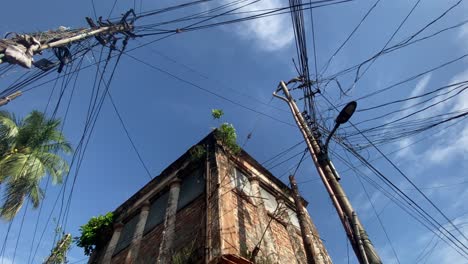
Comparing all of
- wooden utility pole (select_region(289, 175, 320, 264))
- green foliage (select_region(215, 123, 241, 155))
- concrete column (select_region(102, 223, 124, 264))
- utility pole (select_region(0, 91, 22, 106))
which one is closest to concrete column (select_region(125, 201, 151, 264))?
concrete column (select_region(102, 223, 124, 264))

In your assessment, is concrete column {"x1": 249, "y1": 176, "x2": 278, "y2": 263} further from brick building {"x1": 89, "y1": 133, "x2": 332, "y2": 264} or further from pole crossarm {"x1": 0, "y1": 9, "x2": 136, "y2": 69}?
pole crossarm {"x1": 0, "y1": 9, "x2": 136, "y2": 69}

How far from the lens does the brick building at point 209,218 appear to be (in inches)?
271

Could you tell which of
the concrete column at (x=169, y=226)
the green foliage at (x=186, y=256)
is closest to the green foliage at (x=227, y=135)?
the concrete column at (x=169, y=226)

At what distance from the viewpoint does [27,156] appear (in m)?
11.6

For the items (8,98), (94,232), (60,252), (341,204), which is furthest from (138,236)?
(341,204)

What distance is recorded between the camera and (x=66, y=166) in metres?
13.5

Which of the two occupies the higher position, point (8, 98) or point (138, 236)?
point (8, 98)

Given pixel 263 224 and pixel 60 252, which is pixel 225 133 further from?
pixel 60 252

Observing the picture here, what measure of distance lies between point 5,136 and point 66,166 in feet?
8.65

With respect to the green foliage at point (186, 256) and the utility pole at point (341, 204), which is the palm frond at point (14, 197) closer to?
the green foliage at point (186, 256)

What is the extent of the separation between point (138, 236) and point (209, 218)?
3.44 m

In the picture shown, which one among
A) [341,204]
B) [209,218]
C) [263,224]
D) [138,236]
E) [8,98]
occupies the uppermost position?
[8,98]

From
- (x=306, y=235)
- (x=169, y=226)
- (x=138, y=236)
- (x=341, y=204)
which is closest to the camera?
(x=341, y=204)

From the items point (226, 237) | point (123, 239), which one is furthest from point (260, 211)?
point (123, 239)
